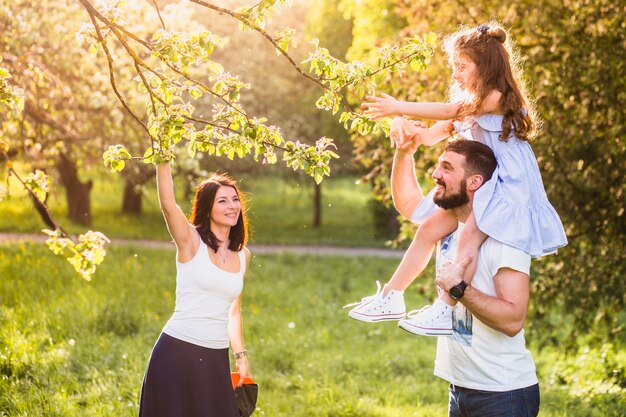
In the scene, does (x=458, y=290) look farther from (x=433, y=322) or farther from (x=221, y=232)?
(x=221, y=232)

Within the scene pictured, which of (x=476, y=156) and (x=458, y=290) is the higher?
(x=476, y=156)

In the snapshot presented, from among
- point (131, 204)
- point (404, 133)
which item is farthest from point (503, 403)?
point (131, 204)

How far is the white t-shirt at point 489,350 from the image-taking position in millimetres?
3275

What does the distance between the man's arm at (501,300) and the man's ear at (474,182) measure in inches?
14.4

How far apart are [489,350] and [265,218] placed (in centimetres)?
2533

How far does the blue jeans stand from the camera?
325 cm

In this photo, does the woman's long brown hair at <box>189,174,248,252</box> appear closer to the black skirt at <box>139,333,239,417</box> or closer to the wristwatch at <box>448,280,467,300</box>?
the black skirt at <box>139,333,239,417</box>

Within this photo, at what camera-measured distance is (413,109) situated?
3867 mm

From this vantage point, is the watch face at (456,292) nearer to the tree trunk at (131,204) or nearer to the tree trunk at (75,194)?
the tree trunk at (75,194)

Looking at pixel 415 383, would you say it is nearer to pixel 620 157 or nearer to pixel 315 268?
pixel 620 157

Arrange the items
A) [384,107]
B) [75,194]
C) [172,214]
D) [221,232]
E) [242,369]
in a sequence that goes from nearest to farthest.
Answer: [384,107] < [172,214] < [221,232] < [242,369] < [75,194]

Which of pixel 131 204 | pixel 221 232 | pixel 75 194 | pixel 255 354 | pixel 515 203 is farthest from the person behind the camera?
pixel 131 204

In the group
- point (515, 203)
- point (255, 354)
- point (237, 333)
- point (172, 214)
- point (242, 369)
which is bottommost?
point (255, 354)

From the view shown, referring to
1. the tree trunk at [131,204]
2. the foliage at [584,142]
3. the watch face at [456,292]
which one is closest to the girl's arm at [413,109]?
the watch face at [456,292]
